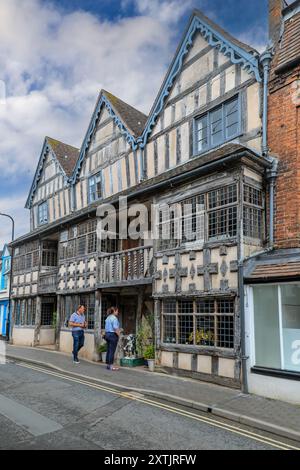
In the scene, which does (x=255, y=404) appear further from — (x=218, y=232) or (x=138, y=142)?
(x=138, y=142)

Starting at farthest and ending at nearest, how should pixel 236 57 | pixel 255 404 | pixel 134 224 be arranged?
pixel 134 224 < pixel 236 57 < pixel 255 404

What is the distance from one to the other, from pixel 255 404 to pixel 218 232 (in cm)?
429

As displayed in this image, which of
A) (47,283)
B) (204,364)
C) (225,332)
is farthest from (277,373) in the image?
(47,283)

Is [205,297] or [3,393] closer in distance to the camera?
[3,393]

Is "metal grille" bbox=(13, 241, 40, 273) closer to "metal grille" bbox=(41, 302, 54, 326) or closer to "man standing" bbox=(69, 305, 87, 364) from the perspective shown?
"metal grille" bbox=(41, 302, 54, 326)

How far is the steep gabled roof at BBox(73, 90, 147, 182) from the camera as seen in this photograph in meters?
16.1

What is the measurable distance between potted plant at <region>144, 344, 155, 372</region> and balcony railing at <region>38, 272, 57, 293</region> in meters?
7.70

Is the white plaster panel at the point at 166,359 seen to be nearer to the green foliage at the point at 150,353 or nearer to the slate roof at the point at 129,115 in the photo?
the green foliage at the point at 150,353

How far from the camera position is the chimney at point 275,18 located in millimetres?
11125

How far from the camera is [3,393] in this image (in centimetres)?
896

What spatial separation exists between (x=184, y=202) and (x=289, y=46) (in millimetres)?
4945

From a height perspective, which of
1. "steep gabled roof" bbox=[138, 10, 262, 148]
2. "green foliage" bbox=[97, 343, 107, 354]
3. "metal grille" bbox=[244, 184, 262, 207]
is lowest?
"green foliage" bbox=[97, 343, 107, 354]

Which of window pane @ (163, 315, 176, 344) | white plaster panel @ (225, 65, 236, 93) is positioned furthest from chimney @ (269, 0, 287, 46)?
window pane @ (163, 315, 176, 344)
